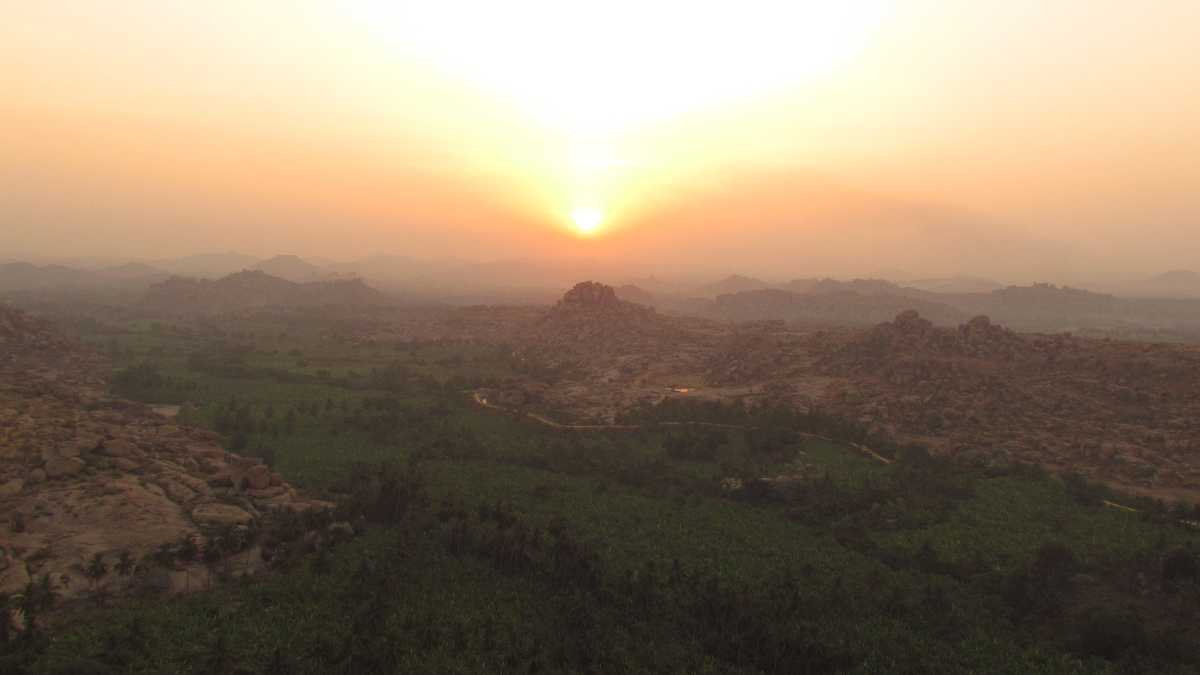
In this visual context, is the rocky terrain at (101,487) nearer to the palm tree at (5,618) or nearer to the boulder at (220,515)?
the boulder at (220,515)

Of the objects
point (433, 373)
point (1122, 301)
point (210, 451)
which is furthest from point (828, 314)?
point (210, 451)

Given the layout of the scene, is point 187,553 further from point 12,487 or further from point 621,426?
point 621,426

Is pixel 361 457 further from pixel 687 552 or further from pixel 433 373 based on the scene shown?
pixel 433 373

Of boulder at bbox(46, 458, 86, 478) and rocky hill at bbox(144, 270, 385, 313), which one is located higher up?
rocky hill at bbox(144, 270, 385, 313)

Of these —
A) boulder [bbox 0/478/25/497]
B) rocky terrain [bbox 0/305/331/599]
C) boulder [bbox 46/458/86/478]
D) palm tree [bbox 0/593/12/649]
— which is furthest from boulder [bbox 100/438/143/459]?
palm tree [bbox 0/593/12/649]

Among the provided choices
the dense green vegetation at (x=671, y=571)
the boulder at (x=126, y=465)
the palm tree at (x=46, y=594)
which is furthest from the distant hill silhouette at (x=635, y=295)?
the palm tree at (x=46, y=594)

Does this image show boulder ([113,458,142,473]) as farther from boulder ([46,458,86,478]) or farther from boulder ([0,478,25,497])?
boulder ([0,478,25,497])
